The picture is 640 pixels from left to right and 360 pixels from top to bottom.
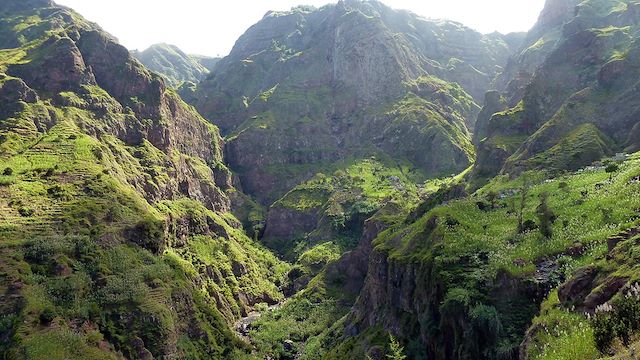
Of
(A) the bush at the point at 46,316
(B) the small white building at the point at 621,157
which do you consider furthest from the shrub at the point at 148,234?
(B) the small white building at the point at 621,157

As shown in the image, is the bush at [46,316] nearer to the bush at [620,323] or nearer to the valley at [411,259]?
the valley at [411,259]

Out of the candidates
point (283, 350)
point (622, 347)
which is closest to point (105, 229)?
point (283, 350)

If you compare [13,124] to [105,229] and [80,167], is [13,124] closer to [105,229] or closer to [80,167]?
[80,167]

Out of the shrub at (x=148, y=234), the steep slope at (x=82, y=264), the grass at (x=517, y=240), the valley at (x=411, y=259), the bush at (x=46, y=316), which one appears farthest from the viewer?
the shrub at (x=148, y=234)

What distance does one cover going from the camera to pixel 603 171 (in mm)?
95375

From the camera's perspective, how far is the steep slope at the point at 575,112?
125 meters

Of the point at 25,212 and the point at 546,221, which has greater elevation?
the point at 546,221

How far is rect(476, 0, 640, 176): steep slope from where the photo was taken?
4921 inches

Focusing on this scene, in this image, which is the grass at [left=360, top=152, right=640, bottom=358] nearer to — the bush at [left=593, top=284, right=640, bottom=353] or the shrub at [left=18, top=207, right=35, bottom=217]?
the bush at [left=593, top=284, right=640, bottom=353]

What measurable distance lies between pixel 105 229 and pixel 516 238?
12362cm

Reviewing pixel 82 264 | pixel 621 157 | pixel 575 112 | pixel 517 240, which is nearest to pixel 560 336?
pixel 517 240

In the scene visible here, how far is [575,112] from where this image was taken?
14350 cm

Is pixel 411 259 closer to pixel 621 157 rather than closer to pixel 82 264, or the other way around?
pixel 621 157

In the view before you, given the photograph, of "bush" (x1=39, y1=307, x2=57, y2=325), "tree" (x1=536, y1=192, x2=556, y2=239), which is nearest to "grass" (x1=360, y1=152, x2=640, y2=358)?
"tree" (x1=536, y1=192, x2=556, y2=239)
